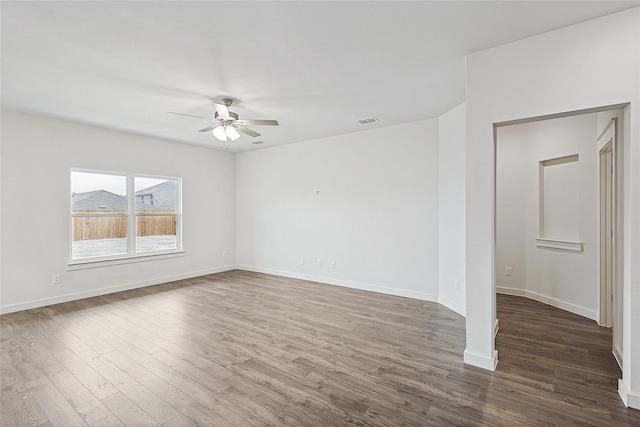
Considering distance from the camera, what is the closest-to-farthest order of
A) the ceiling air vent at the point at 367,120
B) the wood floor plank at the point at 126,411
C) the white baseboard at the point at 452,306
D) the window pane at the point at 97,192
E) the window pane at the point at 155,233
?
the wood floor plank at the point at 126,411, the white baseboard at the point at 452,306, the ceiling air vent at the point at 367,120, the window pane at the point at 97,192, the window pane at the point at 155,233

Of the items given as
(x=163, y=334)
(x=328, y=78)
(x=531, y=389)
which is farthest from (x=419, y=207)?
(x=163, y=334)

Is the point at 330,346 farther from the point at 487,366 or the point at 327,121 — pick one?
the point at 327,121

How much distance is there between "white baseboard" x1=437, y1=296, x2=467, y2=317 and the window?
16.9 ft

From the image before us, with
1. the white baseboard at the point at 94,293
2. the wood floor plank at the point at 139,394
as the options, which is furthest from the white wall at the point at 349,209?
the wood floor plank at the point at 139,394

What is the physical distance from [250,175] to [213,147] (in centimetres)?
102

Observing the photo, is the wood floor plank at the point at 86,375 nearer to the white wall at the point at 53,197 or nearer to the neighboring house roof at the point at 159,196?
the white wall at the point at 53,197

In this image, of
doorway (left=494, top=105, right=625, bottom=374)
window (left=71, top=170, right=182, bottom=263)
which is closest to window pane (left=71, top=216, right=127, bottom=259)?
window (left=71, top=170, right=182, bottom=263)

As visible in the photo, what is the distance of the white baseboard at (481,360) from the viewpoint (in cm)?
261

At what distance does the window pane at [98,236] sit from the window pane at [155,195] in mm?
474

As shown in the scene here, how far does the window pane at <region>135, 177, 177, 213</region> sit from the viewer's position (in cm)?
571

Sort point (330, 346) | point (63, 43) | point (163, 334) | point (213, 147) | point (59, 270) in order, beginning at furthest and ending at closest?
1. point (213, 147)
2. point (59, 270)
3. point (163, 334)
4. point (330, 346)
5. point (63, 43)

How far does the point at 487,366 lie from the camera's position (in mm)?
2613

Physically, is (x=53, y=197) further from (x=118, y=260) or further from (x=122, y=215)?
(x=118, y=260)

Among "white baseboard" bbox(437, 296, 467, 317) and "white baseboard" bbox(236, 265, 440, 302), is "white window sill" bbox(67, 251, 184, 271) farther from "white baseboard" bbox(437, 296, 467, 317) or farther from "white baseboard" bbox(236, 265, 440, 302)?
"white baseboard" bbox(437, 296, 467, 317)
